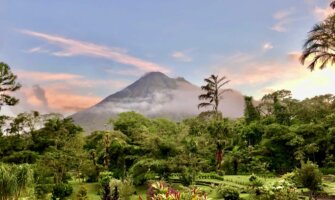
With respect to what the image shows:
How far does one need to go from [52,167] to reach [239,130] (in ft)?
82.4

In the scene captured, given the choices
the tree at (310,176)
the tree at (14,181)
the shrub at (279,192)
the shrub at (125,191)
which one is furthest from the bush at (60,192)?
the tree at (310,176)

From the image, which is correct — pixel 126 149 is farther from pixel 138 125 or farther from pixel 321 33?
pixel 321 33

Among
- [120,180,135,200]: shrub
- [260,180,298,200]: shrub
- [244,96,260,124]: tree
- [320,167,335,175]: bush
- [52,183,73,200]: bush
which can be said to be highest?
[244,96,260,124]: tree

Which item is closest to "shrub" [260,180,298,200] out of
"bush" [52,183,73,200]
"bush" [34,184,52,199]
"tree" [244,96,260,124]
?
"bush" [52,183,73,200]

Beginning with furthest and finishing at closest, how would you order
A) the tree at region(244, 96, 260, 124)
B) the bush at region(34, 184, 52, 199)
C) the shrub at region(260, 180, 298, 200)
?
the tree at region(244, 96, 260, 124) < the bush at region(34, 184, 52, 199) < the shrub at region(260, 180, 298, 200)

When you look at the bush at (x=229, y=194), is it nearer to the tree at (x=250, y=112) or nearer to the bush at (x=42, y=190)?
the bush at (x=42, y=190)

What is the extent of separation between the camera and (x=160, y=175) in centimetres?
2717

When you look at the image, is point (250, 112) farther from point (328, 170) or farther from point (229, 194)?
point (229, 194)

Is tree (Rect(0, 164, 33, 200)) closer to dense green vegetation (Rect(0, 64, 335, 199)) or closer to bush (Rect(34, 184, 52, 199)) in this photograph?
dense green vegetation (Rect(0, 64, 335, 199))

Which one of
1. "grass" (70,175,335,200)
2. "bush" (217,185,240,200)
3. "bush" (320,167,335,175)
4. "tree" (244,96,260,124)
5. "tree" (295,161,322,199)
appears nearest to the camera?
"tree" (295,161,322,199)

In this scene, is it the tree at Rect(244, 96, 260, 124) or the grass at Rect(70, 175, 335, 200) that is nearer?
the grass at Rect(70, 175, 335, 200)

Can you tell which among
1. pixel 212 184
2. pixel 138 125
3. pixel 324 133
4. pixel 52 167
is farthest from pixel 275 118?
pixel 52 167

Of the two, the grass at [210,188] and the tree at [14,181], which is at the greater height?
the tree at [14,181]

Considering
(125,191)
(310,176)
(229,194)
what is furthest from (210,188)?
(310,176)
